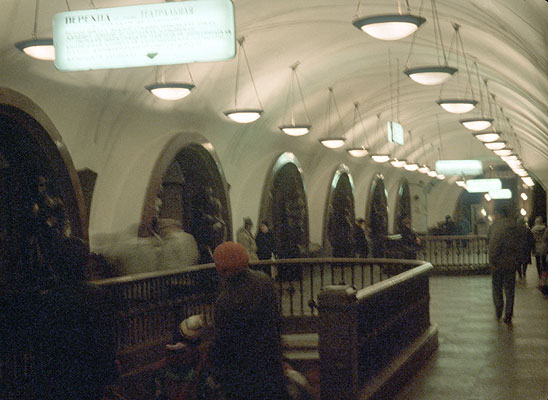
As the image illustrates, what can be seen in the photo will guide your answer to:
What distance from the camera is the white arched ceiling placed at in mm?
10586

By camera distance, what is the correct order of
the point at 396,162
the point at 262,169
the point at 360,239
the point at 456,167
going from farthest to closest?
the point at 456,167 < the point at 396,162 < the point at 360,239 < the point at 262,169

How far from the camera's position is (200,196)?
658 inches

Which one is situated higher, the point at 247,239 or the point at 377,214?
the point at 377,214

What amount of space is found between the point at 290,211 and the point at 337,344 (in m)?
15.4

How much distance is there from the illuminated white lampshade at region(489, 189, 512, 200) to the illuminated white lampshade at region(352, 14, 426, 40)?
3715cm

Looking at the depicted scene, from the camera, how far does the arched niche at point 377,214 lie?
3061cm

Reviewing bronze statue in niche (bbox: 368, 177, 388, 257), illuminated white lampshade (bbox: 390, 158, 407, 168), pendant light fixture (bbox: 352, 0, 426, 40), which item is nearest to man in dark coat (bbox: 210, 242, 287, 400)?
pendant light fixture (bbox: 352, 0, 426, 40)

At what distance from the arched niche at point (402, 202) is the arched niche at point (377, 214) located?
2.54 meters

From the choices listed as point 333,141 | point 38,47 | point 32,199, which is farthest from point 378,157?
point 38,47

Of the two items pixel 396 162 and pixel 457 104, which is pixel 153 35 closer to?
pixel 457 104

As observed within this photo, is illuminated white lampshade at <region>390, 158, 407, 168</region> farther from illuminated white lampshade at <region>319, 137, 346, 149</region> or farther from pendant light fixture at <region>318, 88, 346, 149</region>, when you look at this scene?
illuminated white lampshade at <region>319, 137, 346, 149</region>

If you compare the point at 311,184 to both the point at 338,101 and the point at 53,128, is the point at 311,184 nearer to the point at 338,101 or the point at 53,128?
the point at 338,101

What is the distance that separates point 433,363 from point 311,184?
15.5 metres

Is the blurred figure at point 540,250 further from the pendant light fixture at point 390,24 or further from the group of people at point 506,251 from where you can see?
the pendant light fixture at point 390,24
